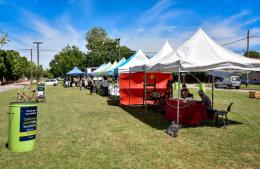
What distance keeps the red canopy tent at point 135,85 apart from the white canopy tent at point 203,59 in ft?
20.7

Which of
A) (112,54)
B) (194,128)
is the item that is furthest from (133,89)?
(112,54)

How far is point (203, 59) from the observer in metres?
7.62

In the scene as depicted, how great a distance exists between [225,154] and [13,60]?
62.9 meters

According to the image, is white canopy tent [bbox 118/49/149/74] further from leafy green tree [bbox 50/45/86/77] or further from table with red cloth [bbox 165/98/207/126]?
leafy green tree [bbox 50/45/86/77]

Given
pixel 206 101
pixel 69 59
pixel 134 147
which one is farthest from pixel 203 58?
pixel 69 59

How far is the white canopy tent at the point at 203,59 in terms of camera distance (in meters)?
7.33

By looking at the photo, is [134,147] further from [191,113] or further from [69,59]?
[69,59]

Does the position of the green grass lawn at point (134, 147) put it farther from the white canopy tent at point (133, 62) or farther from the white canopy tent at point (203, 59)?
the white canopy tent at point (133, 62)

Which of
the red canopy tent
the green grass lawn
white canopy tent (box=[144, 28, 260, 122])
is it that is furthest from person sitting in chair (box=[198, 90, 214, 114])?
the red canopy tent

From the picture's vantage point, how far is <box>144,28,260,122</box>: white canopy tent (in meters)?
7.33

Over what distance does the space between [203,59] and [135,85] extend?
26.0 ft

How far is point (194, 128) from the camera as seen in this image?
800 cm

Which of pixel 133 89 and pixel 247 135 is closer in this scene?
pixel 247 135

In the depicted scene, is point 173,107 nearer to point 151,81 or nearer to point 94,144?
point 94,144
